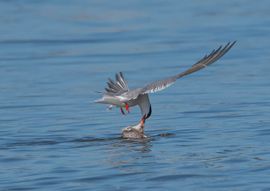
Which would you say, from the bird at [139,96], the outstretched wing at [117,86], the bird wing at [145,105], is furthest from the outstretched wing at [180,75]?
the outstretched wing at [117,86]

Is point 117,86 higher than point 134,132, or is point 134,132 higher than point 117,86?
point 117,86

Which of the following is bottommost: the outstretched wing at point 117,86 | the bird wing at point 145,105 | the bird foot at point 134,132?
the bird foot at point 134,132

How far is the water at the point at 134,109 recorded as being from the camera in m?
11.2

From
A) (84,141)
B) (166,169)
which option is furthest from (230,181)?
(84,141)

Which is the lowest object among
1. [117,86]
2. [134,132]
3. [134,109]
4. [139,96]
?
[134,132]

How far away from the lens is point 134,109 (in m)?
15.9

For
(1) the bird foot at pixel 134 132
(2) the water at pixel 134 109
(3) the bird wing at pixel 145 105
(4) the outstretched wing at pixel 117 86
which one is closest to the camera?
(2) the water at pixel 134 109

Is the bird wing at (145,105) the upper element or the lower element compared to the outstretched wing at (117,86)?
lower

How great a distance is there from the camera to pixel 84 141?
13047 mm

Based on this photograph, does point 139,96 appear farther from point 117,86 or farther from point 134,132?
point 117,86

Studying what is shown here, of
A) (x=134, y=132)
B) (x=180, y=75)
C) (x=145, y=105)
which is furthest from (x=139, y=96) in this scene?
(x=180, y=75)

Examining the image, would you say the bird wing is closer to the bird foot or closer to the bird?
the bird

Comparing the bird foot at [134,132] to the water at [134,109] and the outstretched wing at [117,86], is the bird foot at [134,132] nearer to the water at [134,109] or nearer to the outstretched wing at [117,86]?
the water at [134,109]

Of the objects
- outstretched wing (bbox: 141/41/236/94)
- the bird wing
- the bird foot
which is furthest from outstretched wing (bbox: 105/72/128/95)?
outstretched wing (bbox: 141/41/236/94)
